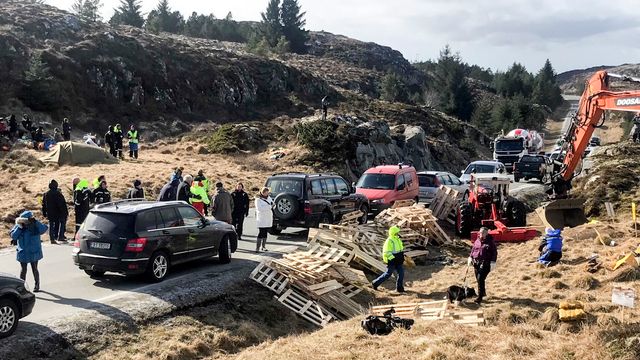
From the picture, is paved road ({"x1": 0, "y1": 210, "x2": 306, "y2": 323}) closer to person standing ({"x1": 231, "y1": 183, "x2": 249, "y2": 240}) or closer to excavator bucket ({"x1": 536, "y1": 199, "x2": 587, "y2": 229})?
person standing ({"x1": 231, "y1": 183, "x2": 249, "y2": 240})

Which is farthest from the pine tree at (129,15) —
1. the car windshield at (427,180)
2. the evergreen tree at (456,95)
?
the car windshield at (427,180)

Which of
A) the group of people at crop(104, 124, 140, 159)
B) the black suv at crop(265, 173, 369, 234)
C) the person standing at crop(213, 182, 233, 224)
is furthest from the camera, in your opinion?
the group of people at crop(104, 124, 140, 159)

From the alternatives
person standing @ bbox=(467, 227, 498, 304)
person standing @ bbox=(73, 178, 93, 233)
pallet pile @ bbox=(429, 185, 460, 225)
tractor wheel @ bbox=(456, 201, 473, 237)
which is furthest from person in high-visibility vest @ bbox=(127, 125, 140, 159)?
person standing @ bbox=(467, 227, 498, 304)

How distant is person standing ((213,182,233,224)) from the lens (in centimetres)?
1487

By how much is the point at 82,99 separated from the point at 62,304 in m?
30.8

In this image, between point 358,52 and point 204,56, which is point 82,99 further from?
point 358,52

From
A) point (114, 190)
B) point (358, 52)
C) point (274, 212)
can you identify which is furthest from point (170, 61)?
point (358, 52)

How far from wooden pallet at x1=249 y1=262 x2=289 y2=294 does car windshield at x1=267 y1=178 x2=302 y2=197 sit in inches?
167

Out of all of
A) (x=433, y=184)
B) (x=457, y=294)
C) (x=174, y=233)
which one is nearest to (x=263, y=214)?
(x=174, y=233)

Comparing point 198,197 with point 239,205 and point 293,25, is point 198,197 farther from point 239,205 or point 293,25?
point 293,25

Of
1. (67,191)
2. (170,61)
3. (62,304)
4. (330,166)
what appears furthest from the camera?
(170,61)

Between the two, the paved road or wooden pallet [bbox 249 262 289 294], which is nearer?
the paved road

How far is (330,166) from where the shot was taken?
1270 inches

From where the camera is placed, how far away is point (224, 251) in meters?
13.5
